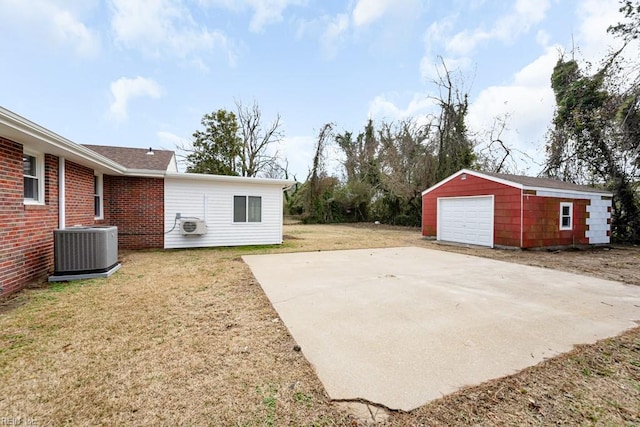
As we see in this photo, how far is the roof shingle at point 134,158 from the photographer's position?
9.85 meters

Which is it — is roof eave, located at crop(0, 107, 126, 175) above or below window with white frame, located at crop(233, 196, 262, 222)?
above

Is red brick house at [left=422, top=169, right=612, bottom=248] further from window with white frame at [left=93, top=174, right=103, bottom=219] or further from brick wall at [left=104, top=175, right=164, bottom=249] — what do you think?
window with white frame at [left=93, top=174, right=103, bottom=219]

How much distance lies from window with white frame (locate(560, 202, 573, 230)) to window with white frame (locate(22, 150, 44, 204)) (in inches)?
609

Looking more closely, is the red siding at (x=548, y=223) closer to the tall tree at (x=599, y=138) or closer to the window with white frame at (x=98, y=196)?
→ the tall tree at (x=599, y=138)

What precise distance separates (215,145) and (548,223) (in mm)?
21489

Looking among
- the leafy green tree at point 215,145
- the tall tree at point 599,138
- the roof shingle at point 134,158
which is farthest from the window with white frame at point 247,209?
the leafy green tree at point 215,145

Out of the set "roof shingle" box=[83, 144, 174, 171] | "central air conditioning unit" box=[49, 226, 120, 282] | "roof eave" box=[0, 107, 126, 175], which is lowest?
"central air conditioning unit" box=[49, 226, 120, 282]

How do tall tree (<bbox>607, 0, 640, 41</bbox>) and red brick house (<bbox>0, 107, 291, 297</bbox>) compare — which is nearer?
red brick house (<bbox>0, 107, 291, 297</bbox>)

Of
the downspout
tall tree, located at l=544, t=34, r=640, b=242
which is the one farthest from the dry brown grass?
tall tree, located at l=544, t=34, r=640, b=242

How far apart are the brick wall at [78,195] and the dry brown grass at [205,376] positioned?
319cm

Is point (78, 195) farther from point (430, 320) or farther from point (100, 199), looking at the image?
point (430, 320)

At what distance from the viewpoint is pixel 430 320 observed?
3451 millimetres

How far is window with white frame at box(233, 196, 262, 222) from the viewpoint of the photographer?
1005 cm

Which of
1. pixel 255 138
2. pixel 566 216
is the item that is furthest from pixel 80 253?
pixel 255 138
